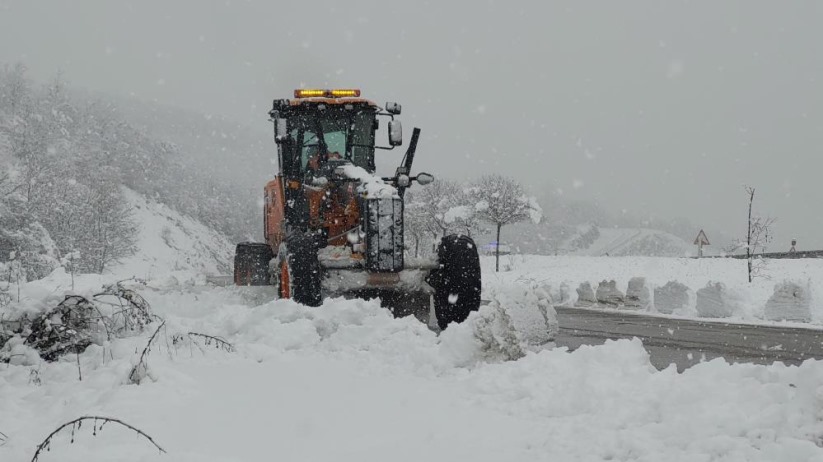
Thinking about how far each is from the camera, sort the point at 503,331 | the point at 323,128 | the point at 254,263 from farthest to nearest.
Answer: the point at 254,263 → the point at 323,128 → the point at 503,331

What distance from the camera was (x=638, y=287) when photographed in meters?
14.3

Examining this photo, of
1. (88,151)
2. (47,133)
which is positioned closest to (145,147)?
(88,151)

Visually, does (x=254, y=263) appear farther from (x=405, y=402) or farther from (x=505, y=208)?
(x=505, y=208)

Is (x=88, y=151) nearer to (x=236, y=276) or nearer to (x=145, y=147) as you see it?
(x=145, y=147)

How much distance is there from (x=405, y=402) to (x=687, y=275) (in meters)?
25.3

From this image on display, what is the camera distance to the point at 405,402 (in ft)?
13.3

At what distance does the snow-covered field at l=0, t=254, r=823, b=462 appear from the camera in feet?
9.87

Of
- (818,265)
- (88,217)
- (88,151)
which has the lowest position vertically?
(818,265)

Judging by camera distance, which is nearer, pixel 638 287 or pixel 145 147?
pixel 638 287

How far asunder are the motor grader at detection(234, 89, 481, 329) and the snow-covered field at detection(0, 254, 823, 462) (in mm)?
2025

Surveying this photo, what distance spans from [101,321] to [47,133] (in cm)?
3555

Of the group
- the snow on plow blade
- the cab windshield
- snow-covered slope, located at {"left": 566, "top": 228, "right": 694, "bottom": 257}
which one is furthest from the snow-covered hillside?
the snow on plow blade

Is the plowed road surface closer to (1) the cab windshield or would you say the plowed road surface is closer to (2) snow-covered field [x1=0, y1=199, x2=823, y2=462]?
(2) snow-covered field [x1=0, y1=199, x2=823, y2=462]

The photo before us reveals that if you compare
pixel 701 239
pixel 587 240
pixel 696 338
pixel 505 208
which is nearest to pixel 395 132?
pixel 696 338
